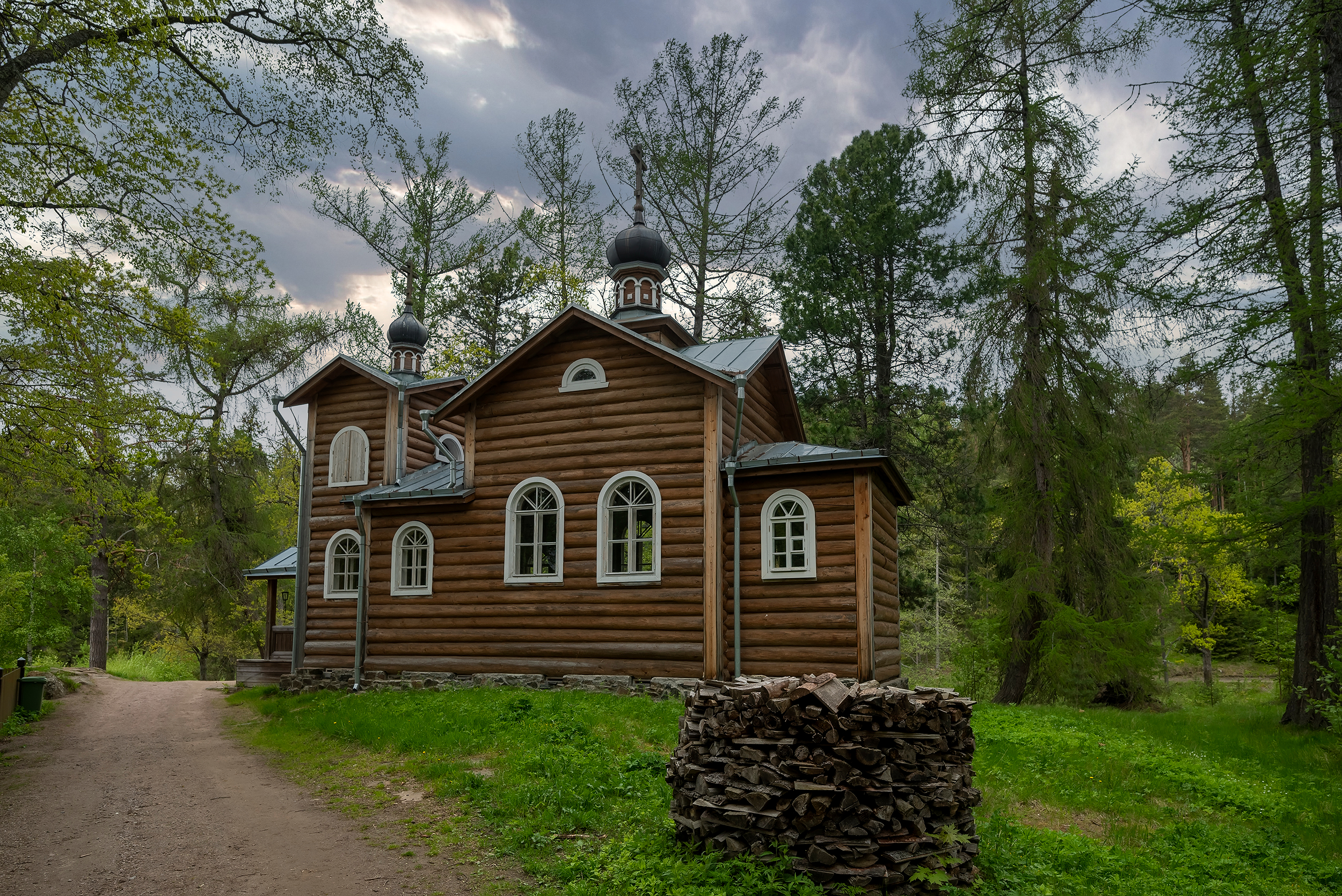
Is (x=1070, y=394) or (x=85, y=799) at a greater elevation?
(x=1070, y=394)

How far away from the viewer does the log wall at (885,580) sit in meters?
13.2

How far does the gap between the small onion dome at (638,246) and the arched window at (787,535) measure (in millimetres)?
6351

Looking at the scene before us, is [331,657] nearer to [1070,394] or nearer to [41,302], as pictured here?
[41,302]

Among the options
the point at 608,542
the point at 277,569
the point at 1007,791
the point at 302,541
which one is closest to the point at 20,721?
the point at 302,541

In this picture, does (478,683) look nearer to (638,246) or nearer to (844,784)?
(638,246)

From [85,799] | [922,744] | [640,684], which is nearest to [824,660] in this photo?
[640,684]

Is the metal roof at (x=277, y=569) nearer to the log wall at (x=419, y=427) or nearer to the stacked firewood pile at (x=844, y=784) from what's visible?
the log wall at (x=419, y=427)

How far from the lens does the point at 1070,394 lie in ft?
53.4

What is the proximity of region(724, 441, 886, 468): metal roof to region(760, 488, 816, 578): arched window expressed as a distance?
504 mm

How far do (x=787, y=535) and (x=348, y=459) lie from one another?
1002cm

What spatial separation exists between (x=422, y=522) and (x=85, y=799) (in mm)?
7306

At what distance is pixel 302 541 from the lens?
17953 millimetres

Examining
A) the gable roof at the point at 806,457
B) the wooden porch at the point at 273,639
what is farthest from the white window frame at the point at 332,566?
the gable roof at the point at 806,457

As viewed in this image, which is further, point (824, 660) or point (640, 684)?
point (640, 684)
